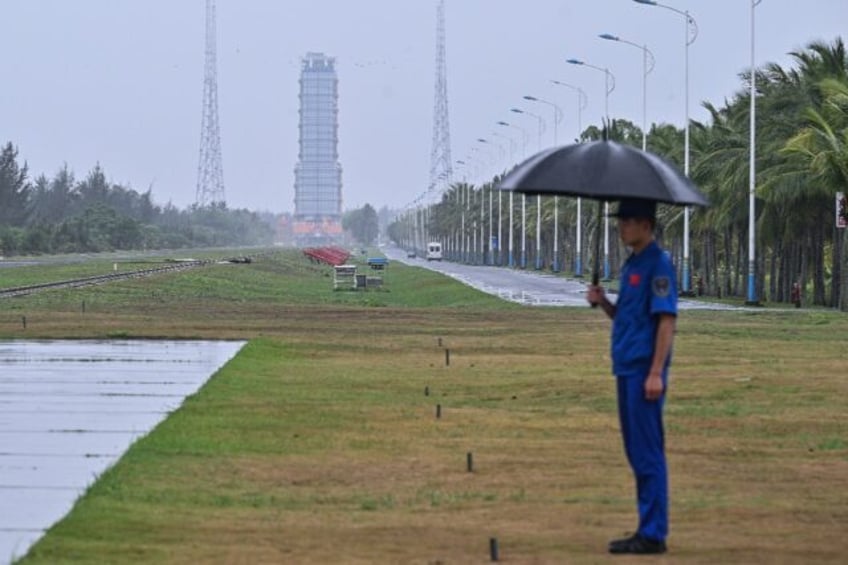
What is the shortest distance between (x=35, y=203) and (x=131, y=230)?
53.4 ft

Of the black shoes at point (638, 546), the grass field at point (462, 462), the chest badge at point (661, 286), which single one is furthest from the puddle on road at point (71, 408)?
the chest badge at point (661, 286)

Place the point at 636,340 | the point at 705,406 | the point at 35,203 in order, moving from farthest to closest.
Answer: the point at 35,203
the point at 705,406
the point at 636,340

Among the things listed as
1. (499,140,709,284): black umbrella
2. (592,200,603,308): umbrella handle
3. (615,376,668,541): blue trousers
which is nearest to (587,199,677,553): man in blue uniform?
(615,376,668,541): blue trousers

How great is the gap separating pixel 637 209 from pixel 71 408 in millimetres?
9733

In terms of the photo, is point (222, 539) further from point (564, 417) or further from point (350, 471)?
point (564, 417)

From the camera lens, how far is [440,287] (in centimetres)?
7481

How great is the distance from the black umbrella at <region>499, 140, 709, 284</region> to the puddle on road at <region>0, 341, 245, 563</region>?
12.5 feet

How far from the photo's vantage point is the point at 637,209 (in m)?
11.2

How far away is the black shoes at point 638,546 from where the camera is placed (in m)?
10.9

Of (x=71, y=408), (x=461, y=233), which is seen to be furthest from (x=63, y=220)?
(x=71, y=408)

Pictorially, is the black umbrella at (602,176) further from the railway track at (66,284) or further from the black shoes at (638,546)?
the railway track at (66,284)

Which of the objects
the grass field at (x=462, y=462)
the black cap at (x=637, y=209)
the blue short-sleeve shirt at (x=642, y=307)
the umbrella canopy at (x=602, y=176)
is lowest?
the grass field at (x=462, y=462)

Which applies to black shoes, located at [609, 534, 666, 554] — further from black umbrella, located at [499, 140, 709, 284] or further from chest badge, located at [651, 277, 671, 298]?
black umbrella, located at [499, 140, 709, 284]

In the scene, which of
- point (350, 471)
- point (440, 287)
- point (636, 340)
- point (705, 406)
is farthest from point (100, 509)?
point (440, 287)
